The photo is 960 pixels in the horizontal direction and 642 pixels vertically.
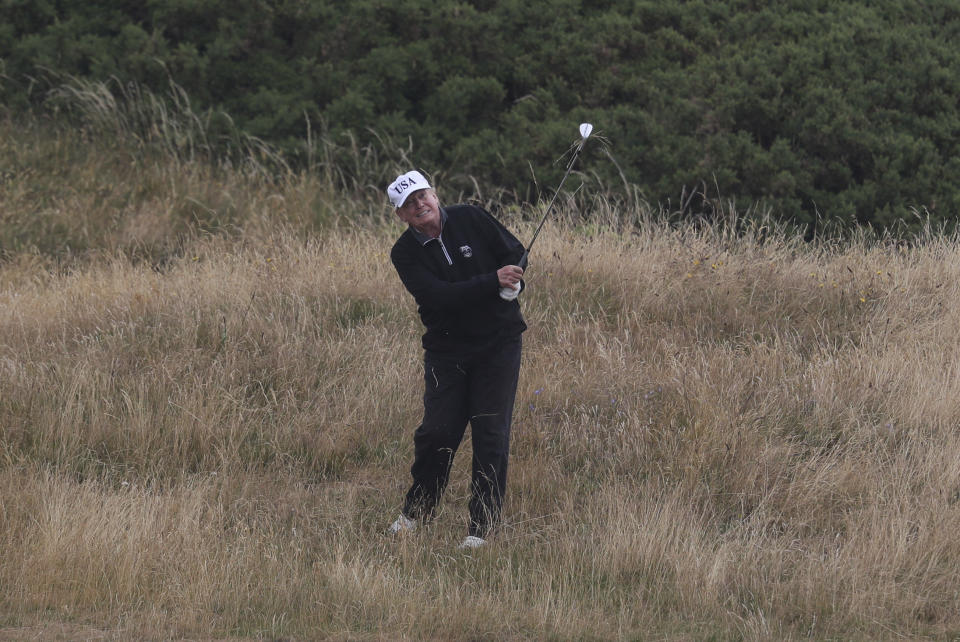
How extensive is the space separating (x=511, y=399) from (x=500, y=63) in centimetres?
905

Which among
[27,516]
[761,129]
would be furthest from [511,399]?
[761,129]

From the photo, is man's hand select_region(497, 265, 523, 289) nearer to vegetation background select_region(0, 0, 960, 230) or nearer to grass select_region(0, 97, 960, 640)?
grass select_region(0, 97, 960, 640)

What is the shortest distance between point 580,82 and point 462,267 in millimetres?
8712

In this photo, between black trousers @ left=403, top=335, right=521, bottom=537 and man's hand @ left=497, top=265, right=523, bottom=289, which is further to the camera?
black trousers @ left=403, top=335, right=521, bottom=537

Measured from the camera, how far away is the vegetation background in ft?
38.0

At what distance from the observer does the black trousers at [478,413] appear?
18.2ft

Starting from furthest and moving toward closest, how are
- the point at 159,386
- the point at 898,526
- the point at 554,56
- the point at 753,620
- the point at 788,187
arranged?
the point at 554,56
the point at 788,187
the point at 159,386
the point at 898,526
the point at 753,620

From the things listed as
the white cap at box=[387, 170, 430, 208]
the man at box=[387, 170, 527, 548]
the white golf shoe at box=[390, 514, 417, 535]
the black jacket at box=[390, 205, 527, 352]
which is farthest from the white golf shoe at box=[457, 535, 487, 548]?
the white cap at box=[387, 170, 430, 208]

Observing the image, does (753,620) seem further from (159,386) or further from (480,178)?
(480,178)

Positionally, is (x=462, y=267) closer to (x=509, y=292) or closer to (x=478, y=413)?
(x=509, y=292)

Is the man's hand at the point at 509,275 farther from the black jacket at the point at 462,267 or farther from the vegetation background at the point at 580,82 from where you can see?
the vegetation background at the point at 580,82

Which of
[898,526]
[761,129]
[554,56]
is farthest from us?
[554,56]

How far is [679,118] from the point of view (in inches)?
481

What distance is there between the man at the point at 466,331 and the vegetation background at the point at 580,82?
5.64m
